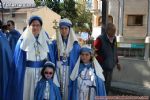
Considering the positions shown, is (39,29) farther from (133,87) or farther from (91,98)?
(133,87)

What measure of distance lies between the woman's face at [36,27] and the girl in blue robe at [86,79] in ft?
Answer: 2.39

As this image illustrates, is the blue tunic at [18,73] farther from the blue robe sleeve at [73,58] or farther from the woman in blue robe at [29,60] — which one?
the blue robe sleeve at [73,58]

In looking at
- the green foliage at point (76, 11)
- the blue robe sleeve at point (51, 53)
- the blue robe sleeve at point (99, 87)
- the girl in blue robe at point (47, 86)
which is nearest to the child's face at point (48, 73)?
the girl in blue robe at point (47, 86)

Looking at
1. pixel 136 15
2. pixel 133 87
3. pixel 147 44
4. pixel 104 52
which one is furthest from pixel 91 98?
pixel 136 15

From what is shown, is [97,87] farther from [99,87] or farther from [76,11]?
[76,11]

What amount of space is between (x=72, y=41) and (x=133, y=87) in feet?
16.2

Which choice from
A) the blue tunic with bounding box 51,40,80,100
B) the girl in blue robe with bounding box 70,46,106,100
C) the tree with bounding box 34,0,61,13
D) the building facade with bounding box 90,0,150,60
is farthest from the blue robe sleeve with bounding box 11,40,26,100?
the tree with bounding box 34,0,61,13

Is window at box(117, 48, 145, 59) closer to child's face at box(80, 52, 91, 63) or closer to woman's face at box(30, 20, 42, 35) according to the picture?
child's face at box(80, 52, 91, 63)

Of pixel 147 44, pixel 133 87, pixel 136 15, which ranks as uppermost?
pixel 136 15

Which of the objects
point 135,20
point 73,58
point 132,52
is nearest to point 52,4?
point 135,20

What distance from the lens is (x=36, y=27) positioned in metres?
5.78

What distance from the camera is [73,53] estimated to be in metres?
6.14

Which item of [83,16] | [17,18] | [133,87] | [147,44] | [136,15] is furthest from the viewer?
[83,16]

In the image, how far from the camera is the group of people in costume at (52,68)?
19.0 ft
